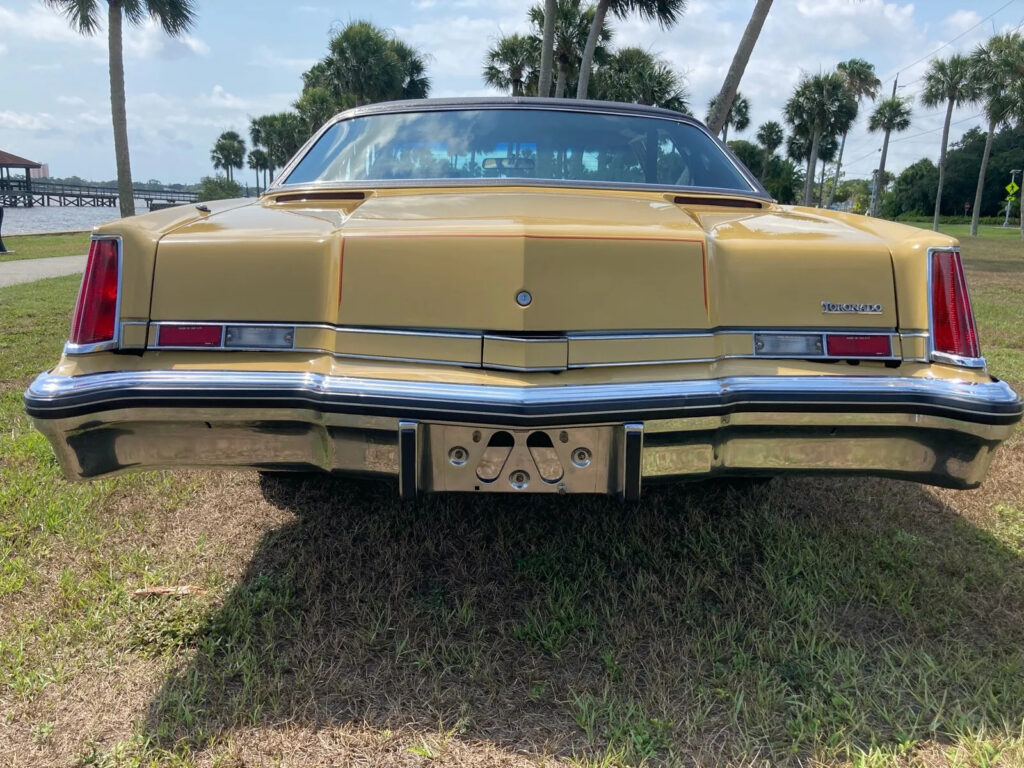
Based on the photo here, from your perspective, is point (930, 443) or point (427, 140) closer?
point (930, 443)

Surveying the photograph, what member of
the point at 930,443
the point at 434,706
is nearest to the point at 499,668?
the point at 434,706

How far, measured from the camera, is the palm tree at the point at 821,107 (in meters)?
39.8

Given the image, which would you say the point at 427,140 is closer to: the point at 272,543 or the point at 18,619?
the point at 272,543

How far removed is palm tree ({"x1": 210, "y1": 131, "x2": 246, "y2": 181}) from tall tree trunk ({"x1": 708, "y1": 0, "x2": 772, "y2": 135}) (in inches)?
2766

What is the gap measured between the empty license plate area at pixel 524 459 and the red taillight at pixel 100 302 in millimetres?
905

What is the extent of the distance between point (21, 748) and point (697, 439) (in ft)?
6.01

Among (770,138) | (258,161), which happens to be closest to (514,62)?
(770,138)

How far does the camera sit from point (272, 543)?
270 cm

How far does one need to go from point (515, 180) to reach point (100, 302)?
1.48 m

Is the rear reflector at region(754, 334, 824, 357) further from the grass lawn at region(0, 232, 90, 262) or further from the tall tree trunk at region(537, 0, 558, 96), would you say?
the grass lawn at region(0, 232, 90, 262)

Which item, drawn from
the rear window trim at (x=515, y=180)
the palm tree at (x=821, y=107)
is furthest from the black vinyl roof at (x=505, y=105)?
the palm tree at (x=821, y=107)

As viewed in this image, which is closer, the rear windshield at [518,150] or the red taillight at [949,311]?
the red taillight at [949,311]

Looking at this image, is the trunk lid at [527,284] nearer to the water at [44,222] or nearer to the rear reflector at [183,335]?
the rear reflector at [183,335]

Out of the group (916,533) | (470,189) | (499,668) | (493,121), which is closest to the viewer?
(499,668)
